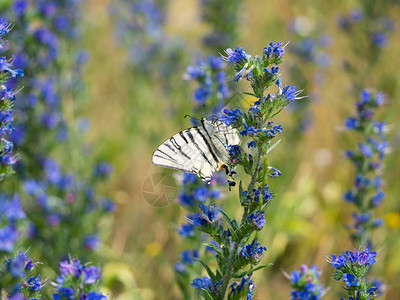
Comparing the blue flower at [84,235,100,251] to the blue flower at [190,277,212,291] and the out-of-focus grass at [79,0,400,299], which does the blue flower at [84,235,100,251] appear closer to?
the out-of-focus grass at [79,0,400,299]

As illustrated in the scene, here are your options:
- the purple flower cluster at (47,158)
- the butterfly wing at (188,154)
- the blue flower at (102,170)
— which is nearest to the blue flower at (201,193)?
the butterfly wing at (188,154)

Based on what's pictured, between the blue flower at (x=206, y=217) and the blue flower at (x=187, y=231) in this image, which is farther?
the blue flower at (x=187, y=231)

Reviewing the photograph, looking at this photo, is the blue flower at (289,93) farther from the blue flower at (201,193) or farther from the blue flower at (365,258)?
the blue flower at (201,193)

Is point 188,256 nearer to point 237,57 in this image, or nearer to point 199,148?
point 199,148

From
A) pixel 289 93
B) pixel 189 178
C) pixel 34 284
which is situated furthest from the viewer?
pixel 189 178

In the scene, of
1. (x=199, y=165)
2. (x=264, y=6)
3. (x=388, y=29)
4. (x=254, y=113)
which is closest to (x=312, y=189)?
(x=388, y=29)

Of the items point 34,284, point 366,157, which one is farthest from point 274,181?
point 34,284
